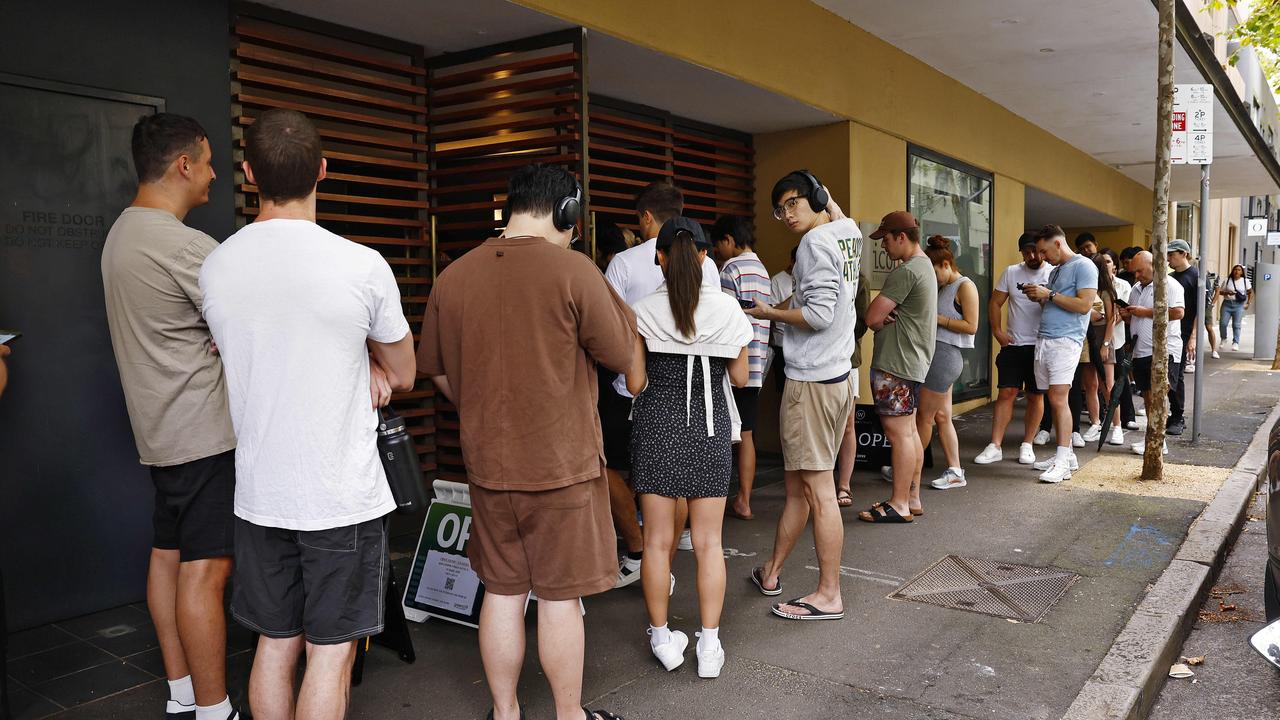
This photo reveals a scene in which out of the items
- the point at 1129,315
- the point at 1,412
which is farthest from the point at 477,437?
the point at 1129,315

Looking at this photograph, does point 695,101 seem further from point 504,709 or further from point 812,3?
point 504,709

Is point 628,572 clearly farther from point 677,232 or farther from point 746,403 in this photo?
point 677,232

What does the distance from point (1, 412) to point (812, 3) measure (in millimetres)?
6340

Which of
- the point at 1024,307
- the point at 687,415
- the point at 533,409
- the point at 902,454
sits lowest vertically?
the point at 902,454

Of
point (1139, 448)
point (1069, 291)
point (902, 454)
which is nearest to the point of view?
point (902, 454)

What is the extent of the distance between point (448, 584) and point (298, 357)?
187 centimetres

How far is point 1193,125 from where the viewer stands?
7.90 meters

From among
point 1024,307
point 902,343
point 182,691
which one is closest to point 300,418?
point 182,691

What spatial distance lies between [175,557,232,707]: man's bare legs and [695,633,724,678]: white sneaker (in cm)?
170

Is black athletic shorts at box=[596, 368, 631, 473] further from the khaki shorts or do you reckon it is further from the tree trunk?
the tree trunk

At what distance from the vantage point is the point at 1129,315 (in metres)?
8.98

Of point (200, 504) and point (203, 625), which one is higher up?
point (200, 504)

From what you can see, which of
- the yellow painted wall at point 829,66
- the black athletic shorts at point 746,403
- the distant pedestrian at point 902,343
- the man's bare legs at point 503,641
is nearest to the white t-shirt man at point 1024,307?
the yellow painted wall at point 829,66

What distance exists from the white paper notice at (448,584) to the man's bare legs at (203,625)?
1.08 meters
